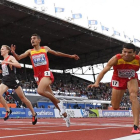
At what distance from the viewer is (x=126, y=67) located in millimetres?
5508

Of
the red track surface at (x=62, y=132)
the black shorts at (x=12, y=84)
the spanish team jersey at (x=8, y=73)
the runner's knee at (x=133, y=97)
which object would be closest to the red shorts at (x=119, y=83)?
the runner's knee at (x=133, y=97)

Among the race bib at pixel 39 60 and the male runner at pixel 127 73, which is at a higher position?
the race bib at pixel 39 60

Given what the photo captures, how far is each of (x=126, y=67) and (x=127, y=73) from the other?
16cm

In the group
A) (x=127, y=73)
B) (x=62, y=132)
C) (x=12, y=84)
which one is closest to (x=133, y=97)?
(x=127, y=73)

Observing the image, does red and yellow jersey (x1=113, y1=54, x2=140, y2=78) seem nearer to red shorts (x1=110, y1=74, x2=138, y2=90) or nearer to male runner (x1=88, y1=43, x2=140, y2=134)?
male runner (x1=88, y1=43, x2=140, y2=134)

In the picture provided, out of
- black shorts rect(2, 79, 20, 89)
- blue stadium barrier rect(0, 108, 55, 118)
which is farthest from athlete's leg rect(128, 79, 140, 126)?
blue stadium barrier rect(0, 108, 55, 118)

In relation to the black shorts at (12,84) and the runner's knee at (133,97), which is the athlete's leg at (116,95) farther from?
the black shorts at (12,84)

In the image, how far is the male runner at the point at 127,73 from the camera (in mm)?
5242

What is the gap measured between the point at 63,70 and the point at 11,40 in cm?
1733

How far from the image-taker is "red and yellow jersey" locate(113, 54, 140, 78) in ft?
17.9

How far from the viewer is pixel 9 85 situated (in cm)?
814

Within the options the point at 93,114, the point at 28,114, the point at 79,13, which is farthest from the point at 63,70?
the point at 28,114

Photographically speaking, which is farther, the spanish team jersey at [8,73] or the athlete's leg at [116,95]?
the spanish team jersey at [8,73]

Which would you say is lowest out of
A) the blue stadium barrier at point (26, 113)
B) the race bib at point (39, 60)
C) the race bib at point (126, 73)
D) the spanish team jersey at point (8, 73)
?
the blue stadium barrier at point (26, 113)
